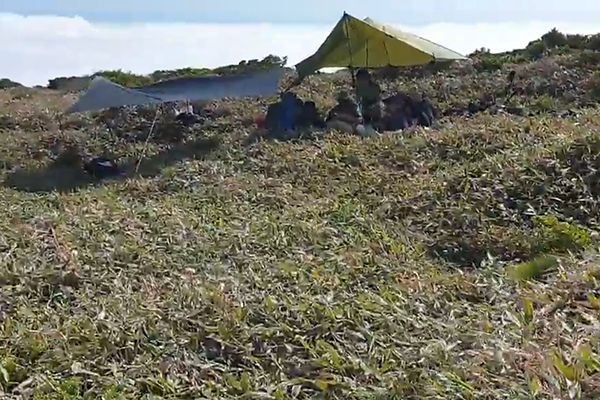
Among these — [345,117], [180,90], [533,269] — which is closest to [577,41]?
[345,117]

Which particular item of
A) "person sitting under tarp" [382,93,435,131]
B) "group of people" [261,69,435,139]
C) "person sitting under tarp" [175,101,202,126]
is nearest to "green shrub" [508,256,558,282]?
"group of people" [261,69,435,139]

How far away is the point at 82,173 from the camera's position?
810 cm

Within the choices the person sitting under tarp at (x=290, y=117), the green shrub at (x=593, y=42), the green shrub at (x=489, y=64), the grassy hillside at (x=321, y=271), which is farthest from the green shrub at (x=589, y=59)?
the person sitting under tarp at (x=290, y=117)

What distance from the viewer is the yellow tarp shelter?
926 centimetres

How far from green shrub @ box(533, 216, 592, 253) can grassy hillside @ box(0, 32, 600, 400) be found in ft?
0.05

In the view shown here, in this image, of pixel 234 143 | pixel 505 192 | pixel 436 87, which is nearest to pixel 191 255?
pixel 505 192

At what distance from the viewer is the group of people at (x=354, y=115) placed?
844 centimetres

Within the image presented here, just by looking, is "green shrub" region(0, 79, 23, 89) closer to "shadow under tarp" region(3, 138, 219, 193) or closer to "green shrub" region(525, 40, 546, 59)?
"shadow under tarp" region(3, 138, 219, 193)

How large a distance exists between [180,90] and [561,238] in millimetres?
6254

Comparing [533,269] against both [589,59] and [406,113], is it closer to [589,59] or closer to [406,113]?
[406,113]

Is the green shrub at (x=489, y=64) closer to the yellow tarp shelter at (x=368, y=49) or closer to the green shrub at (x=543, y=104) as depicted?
the green shrub at (x=543, y=104)

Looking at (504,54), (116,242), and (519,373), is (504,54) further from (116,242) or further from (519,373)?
(519,373)

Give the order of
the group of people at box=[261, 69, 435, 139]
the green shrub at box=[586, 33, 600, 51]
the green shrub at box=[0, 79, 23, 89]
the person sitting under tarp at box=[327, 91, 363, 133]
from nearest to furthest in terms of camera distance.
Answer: the person sitting under tarp at box=[327, 91, 363, 133], the group of people at box=[261, 69, 435, 139], the green shrub at box=[586, 33, 600, 51], the green shrub at box=[0, 79, 23, 89]

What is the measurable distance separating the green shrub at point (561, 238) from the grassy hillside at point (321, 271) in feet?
0.05
